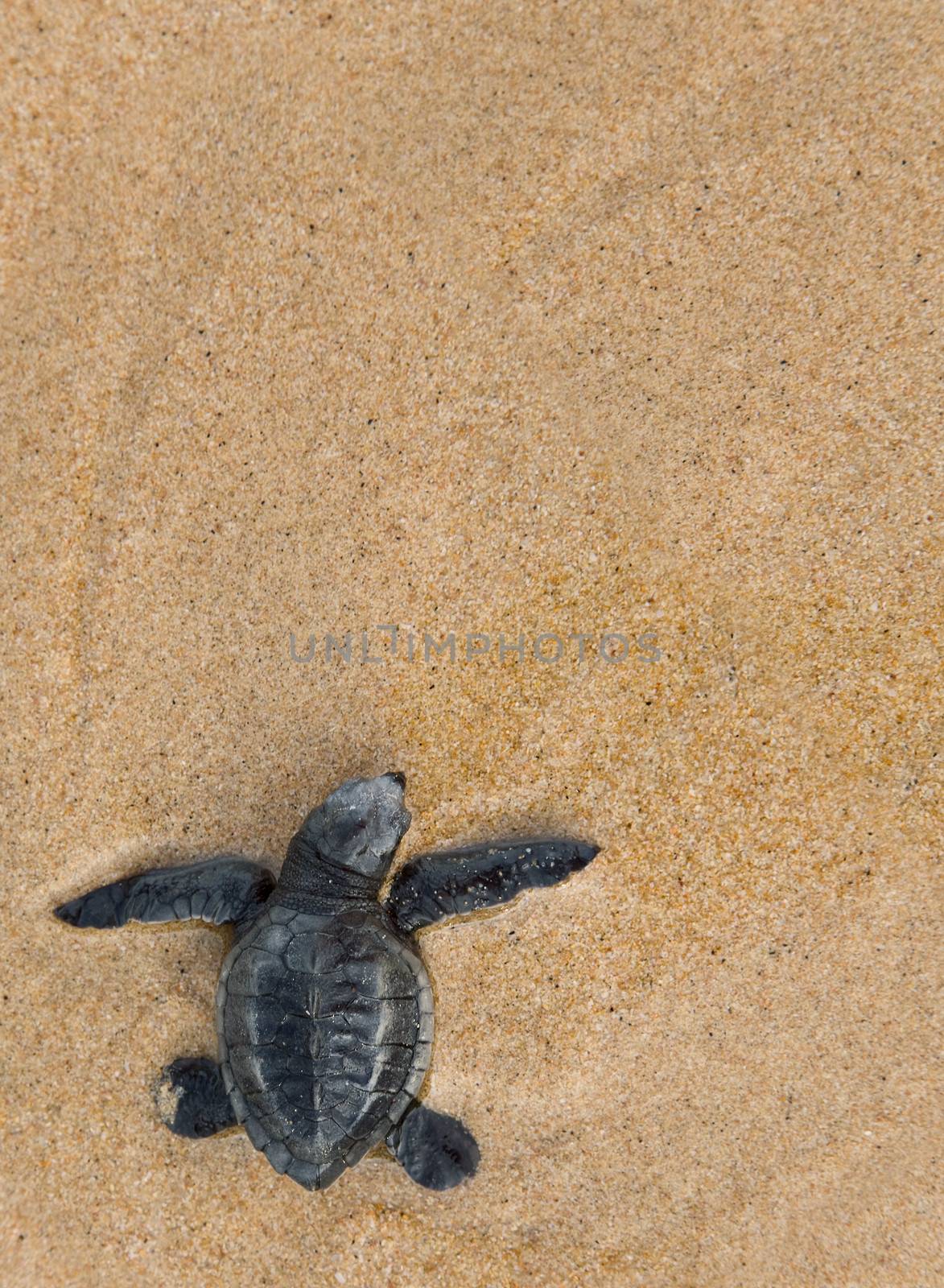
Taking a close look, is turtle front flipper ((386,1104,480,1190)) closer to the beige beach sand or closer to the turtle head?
the beige beach sand

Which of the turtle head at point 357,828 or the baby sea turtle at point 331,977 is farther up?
the turtle head at point 357,828

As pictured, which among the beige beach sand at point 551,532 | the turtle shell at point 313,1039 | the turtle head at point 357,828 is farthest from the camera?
the beige beach sand at point 551,532

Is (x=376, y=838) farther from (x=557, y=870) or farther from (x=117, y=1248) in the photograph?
(x=117, y=1248)

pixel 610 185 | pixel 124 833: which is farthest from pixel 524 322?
pixel 124 833

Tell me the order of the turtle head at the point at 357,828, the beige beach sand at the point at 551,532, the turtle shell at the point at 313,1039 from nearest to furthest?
1. the turtle shell at the point at 313,1039
2. the turtle head at the point at 357,828
3. the beige beach sand at the point at 551,532

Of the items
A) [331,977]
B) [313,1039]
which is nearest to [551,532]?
[331,977]

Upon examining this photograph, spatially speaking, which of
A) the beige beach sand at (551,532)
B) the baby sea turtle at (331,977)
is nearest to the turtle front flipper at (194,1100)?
the baby sea turtle at (331,977)

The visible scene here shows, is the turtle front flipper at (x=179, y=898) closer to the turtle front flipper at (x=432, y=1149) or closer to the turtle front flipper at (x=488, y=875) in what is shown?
the turtle front flipper at (x=488, y=875)
